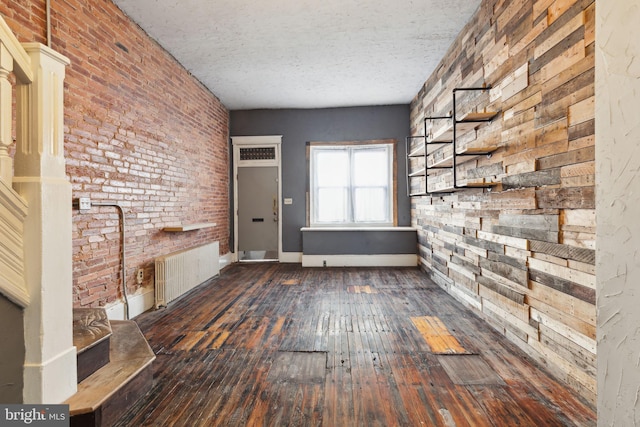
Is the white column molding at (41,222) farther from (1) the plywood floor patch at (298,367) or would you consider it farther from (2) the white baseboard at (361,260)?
(2) the white baseboard at (361,260)

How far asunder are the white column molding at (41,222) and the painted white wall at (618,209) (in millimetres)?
2195

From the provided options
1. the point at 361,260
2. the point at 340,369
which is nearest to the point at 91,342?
the point at 340,369

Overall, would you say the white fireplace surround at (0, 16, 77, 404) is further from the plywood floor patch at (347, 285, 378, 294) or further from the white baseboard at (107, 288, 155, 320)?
the plywood floor patch at (347, 285, 378, 294)

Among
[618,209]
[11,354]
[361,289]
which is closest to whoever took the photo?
[618,209]

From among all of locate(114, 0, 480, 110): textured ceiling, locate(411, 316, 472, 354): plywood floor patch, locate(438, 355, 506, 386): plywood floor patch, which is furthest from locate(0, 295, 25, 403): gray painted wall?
locate(114, 0, 480, 110): textured ceiling

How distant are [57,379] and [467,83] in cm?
439

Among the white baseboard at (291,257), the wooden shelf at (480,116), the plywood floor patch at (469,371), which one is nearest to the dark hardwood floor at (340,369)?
the plywood floor patch at (469,371)

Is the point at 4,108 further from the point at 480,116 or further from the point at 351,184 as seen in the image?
the point at 351,184

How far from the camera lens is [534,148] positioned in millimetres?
2533

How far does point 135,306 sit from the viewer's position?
12.0 feet

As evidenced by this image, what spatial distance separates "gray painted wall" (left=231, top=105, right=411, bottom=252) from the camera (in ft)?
22.3

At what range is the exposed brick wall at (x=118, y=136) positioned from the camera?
2.85 metres

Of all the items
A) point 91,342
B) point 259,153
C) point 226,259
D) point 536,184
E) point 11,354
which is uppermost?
point 259,153

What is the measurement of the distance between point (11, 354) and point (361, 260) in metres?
5.40
